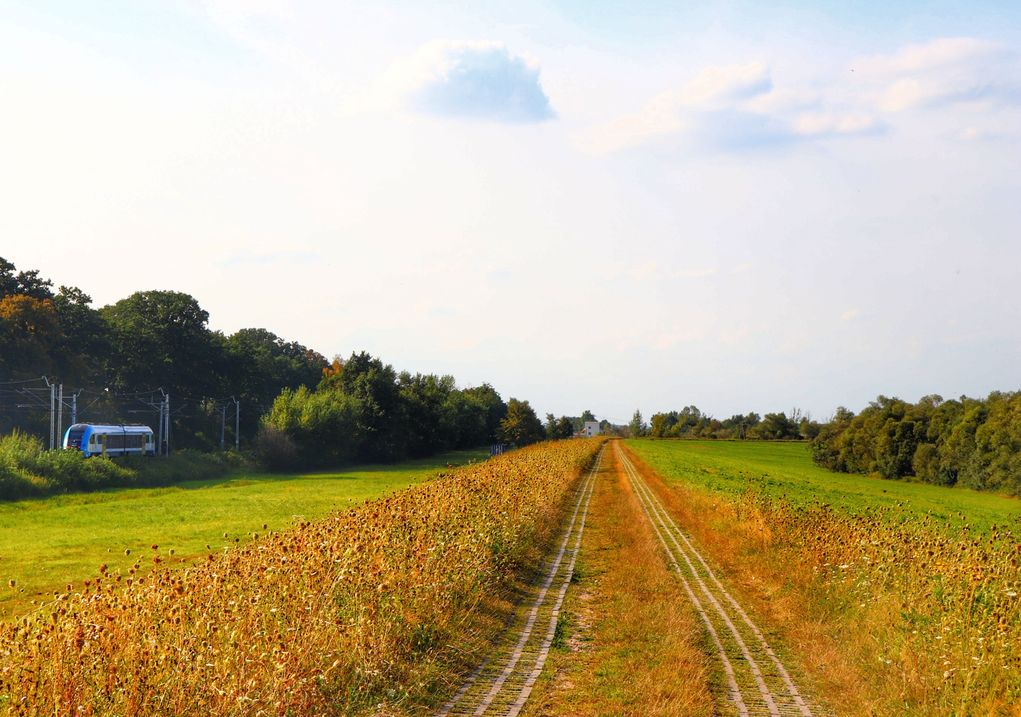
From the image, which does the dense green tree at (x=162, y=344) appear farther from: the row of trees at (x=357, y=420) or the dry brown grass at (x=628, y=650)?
the dry brown grass at (x=628, y=650)

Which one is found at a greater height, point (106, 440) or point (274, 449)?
point (106, 440)

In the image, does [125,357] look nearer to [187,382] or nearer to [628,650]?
[187,382]

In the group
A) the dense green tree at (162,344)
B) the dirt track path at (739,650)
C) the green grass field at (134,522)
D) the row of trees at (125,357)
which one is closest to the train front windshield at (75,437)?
the row of trees at (125,357)

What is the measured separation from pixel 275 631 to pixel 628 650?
5.61m

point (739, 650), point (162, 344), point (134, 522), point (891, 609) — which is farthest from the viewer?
point (162, 344)

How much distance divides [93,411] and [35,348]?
10971mm

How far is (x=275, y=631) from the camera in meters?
8.38

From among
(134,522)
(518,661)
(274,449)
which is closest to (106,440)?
(274,449)

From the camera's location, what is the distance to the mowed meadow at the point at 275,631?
688 cm

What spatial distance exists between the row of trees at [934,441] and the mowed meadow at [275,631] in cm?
6576

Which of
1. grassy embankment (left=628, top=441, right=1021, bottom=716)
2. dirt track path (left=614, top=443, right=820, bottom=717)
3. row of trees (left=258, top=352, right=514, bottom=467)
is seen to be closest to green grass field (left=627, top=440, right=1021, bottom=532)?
grassy embankment (left=628, top=441, right=1021, bottom=716)

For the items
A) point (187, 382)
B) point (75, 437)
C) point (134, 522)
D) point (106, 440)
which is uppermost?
point (187, 382)

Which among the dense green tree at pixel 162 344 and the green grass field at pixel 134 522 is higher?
the dense green tree at pixel 162 344

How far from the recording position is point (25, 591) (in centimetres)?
1733
